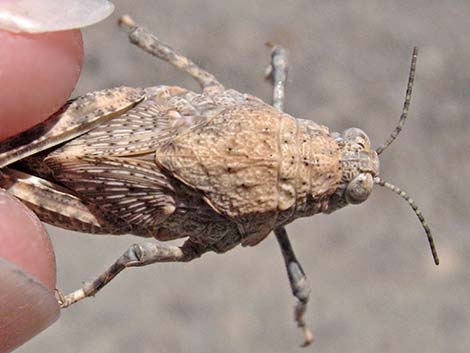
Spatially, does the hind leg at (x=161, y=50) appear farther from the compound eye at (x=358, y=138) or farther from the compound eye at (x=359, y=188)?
the compound eye at (x=359, y=188)

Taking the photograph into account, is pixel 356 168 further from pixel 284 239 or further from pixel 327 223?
pixel 327 223

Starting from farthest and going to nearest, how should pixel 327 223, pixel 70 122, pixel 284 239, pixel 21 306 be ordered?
pixel 327 223, pixel 284 239, pixel 70 122, pixel 21 306

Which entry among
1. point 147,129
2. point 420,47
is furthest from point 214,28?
point 147,129

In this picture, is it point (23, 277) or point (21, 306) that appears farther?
point (21, 306)

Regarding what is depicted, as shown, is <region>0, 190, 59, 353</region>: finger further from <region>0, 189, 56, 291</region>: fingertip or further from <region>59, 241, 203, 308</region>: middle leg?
<region>59, 241, 203, 308</region>: middle leg

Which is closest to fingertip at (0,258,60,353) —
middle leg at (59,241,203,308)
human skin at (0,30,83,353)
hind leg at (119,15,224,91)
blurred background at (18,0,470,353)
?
human skin at (0,30,83,353)

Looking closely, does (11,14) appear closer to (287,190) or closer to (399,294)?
(287,190)

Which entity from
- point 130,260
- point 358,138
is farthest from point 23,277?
point 358,138
